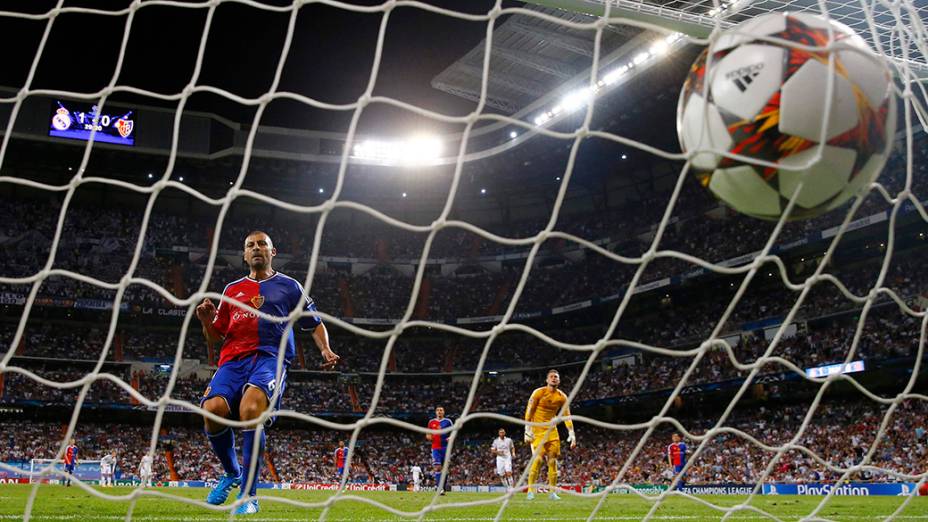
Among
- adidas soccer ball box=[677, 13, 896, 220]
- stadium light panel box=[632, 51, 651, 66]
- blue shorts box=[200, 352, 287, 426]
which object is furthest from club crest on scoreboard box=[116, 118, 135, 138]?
adidas soccer ball box=[677, 13, 896, 220]

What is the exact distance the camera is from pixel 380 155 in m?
34.2

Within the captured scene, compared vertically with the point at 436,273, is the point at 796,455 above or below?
below

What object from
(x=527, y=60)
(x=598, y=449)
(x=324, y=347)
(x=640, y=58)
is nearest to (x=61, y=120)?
(x=527, y=60)

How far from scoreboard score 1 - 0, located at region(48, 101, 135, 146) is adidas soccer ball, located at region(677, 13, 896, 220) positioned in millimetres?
30574

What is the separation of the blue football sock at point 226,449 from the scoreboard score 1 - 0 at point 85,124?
28.1 m

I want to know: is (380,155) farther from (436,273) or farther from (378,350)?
(378,350)

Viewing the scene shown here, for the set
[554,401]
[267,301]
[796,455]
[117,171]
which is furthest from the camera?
[117,171]

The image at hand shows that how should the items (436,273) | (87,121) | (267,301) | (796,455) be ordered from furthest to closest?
1. (436,273)
2. (87,121)
3. (796,455)
4. (267,301)

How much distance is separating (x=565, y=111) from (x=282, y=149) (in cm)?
1258

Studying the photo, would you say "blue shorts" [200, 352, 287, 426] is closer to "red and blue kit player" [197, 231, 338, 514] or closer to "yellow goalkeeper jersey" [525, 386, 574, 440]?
"red and blue kit player" [197, 231, 338, 514]

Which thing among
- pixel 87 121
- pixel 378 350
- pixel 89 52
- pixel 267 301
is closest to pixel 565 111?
pixel 378 350

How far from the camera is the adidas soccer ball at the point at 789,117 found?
9.79 ft

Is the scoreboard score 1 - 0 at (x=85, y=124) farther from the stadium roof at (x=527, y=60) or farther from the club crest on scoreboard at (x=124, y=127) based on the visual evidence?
the stadium roof at (x=527, y=60)

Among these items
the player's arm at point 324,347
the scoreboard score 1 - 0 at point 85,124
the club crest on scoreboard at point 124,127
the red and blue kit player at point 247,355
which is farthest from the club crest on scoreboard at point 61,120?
the player's arm at point 324,347
